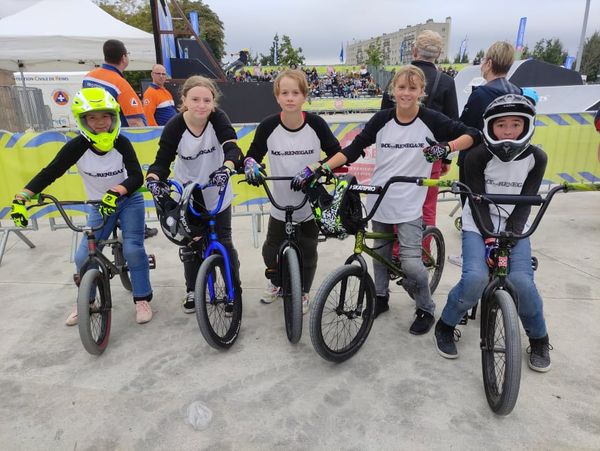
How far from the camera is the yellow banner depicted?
4.93m

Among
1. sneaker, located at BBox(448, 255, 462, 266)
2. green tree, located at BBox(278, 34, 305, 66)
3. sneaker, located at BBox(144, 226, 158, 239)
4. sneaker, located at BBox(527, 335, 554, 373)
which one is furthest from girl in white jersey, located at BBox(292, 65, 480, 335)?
green tree, located at BBox(278, 34, 305, 66)

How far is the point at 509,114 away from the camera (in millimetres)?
2416

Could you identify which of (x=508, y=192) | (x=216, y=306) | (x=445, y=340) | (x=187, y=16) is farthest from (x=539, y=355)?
(x=187, y=16)

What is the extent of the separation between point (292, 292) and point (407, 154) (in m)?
1.32

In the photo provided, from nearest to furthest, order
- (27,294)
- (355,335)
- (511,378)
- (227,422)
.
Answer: (511,378) < (227,422) < (355,335) < (27,294)

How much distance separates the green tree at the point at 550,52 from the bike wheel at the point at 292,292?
215ft

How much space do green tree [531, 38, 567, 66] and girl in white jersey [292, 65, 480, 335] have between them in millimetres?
64746

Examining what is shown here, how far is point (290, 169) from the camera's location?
3.24 meters

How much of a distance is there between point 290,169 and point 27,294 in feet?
9.82

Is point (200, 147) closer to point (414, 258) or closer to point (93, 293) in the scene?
point (93, 293)

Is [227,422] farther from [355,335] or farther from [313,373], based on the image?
[355,335]

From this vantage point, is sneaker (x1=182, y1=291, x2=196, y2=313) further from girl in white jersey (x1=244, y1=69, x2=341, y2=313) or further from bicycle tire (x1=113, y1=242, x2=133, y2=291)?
girl in white jersey (x1=244, y1=69, x2=341, y2=313)

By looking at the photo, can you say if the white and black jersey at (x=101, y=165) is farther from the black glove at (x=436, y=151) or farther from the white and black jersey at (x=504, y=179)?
the white and black jersey at (x=504, y=179)

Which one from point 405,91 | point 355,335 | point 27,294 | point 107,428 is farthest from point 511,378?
point 27,294
